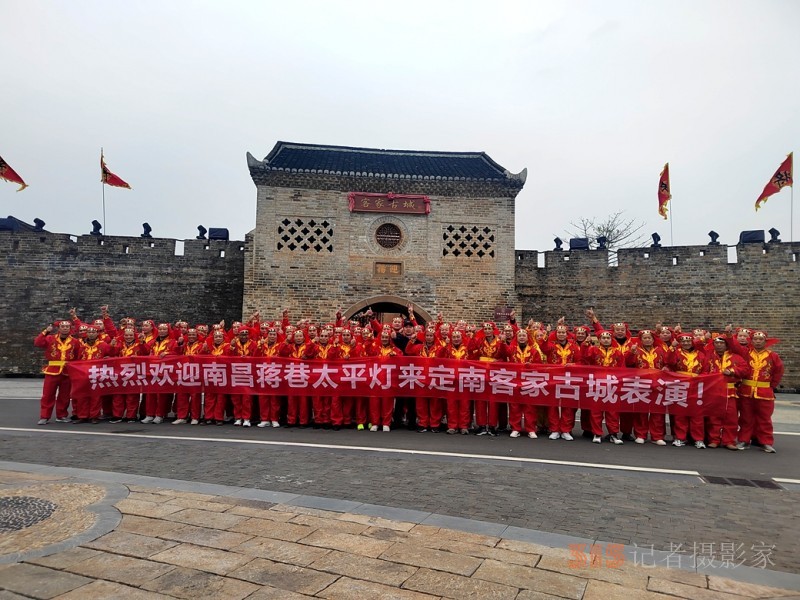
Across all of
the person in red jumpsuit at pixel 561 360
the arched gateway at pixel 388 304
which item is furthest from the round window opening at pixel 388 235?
the person in red jumpsuit at pixel 561 360

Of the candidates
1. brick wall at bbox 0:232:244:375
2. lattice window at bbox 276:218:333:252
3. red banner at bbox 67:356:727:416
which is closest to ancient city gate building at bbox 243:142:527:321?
lattice window at bbox 276:218:333:252

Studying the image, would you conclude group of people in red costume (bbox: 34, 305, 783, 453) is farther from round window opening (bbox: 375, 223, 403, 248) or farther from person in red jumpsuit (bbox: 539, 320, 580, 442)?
round window opening (bbox: 375, 223, 403, 248)

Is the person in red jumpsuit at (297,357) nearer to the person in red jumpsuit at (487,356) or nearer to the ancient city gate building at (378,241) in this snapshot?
the person in red jumpsuit at (487,356)

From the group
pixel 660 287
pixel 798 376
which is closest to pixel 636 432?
pixel 660 287

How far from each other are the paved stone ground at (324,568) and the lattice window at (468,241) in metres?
14.9

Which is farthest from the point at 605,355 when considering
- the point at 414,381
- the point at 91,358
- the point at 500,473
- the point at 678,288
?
the point at 678,288

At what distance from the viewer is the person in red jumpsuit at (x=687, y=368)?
7.95 m

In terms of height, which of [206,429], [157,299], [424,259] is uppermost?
[424,259]

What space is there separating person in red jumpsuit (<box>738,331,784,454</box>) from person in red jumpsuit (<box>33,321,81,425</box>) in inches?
467

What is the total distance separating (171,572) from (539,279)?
59.2ft

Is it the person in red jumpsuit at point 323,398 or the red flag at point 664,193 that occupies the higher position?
the red flag at point 664,193

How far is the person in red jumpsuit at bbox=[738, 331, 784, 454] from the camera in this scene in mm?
7668

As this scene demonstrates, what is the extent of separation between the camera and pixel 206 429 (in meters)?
8.81

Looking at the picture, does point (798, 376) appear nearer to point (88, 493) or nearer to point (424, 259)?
point (424, 259)
